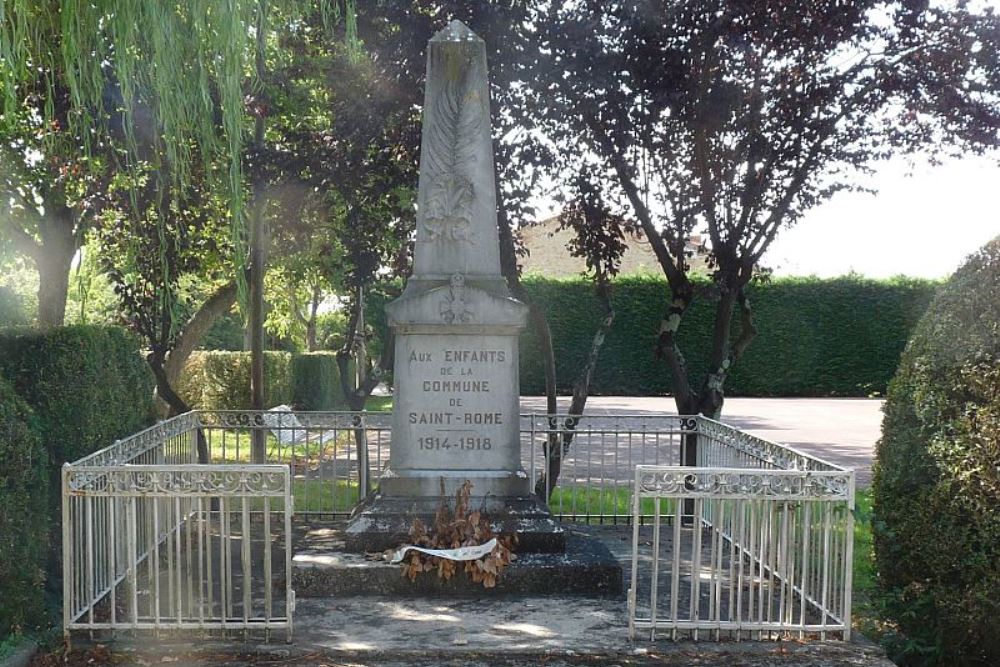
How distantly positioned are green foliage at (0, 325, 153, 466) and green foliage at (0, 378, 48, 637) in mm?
499

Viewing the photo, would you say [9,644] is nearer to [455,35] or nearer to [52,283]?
[455,35]

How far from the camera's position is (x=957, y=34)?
900 cm

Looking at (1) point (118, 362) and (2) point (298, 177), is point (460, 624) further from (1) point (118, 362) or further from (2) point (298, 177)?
(2) point (298, 177)

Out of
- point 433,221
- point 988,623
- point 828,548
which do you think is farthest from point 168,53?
point 988,623

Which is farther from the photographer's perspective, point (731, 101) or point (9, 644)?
point (731, 101)

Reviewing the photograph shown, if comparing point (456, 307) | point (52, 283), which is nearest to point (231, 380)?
point (52, 283)

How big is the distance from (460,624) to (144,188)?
7.12 m

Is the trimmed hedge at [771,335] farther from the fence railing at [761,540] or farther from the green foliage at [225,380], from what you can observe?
the fence railing at [761,540]

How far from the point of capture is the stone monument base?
6.80 meters

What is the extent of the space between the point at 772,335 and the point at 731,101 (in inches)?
892

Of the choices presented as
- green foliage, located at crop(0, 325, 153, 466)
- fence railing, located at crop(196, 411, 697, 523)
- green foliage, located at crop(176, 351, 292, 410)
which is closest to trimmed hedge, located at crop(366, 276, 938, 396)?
green foliage, located at crop(176, 351, 292, 410)

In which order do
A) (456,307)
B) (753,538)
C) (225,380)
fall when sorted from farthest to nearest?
(225,380), (456,307), (753,538)

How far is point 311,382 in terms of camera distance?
79.9 ft

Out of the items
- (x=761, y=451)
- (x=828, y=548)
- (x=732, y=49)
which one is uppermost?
(x=732, y=49)
